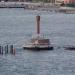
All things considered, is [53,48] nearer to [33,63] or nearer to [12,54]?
[12,54]

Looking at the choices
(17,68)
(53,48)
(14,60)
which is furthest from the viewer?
(53,48)

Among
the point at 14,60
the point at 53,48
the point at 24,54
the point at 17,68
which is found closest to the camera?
the point at 17,68

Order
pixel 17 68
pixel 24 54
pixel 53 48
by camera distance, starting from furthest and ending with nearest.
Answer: pixel 53 48
pixel 24 54
pixel 17 68

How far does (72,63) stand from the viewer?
6488 cm

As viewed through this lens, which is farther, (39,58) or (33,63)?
(39,58)

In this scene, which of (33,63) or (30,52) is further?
(30,52)

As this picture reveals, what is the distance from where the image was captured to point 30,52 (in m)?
72.9

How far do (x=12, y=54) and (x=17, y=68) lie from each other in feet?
31.9

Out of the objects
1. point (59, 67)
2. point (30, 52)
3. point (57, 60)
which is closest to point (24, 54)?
point (30, 52)

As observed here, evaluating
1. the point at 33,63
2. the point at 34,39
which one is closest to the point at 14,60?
the point at 33,63

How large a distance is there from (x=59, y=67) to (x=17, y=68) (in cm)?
404

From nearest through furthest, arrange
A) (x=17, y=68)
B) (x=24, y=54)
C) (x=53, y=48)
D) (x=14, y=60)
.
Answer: (x=17, y=68), (x=14, y=60), (x=24, y=54), (x=53, y=48)

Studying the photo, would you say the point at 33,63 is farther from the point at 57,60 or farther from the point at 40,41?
the point at 40,41

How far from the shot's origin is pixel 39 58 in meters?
69.4
